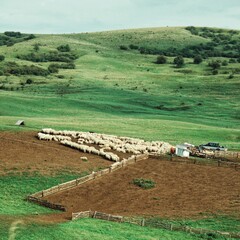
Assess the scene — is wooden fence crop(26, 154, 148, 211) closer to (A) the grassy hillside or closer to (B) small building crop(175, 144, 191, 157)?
(A) the grassy hillside

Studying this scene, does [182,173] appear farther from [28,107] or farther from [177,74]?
[177,74]

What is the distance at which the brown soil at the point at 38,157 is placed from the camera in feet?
141

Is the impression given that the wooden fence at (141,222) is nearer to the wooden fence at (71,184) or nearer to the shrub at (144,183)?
the wooden fence at (71,184)

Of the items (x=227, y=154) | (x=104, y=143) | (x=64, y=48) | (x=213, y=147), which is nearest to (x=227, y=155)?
(x=227, y=154)

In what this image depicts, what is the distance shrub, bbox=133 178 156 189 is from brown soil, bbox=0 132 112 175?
479 cm

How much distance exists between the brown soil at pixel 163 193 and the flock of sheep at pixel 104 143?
4732 millimetres

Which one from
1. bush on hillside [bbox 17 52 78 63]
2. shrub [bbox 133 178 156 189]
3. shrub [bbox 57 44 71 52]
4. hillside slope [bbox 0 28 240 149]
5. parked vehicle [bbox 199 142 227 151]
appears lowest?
shrub [bbox 133 178 156 189]

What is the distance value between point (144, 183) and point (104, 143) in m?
12.4

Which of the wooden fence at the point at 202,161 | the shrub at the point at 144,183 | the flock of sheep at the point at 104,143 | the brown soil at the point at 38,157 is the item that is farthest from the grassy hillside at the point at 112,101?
the wooden fence at the point at 202,161

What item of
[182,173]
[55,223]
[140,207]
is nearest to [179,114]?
[182,173]

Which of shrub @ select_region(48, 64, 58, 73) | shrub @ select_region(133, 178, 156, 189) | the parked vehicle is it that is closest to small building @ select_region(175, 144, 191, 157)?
the parked vehicle

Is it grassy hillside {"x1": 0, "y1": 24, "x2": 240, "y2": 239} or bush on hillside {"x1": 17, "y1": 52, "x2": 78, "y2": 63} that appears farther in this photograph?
bush on hillside {"x1": 17, "y1": 52, "x2": 78, "y2": 63}

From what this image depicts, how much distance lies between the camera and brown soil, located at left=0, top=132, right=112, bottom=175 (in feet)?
141

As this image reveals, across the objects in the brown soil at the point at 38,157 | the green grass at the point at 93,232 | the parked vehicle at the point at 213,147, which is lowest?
the green grass at the point at 93,232
